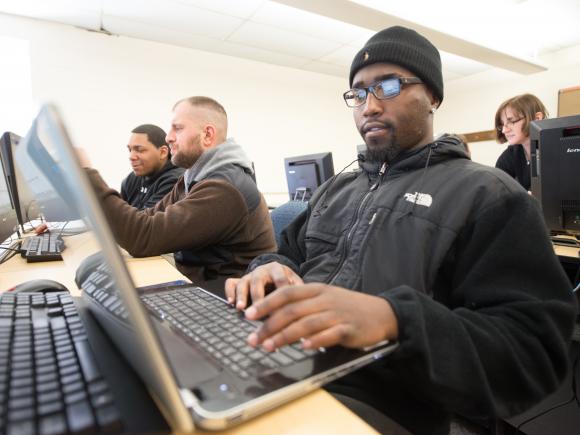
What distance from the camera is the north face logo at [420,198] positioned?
0.80 meters

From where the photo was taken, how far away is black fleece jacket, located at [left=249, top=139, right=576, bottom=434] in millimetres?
503

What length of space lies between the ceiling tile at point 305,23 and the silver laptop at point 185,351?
10.9 feet

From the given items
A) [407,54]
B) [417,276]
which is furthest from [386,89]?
[417,276]

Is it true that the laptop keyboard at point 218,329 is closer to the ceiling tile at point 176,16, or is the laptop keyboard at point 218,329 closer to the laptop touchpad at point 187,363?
the laptop touchpad at point 187,363

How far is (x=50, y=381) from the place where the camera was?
0.36 meters

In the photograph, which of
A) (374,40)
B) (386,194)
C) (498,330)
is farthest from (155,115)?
(498,330)

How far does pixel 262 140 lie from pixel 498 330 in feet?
14.4

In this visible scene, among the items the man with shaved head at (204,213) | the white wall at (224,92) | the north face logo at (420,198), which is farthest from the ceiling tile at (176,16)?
the north face logo at (420,198)

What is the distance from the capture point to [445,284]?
0.77 metres

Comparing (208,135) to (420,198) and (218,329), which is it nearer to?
(420,198)

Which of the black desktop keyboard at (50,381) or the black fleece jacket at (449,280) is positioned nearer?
the black desktop keyboard at (50,381)

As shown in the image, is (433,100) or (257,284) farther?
(433,100)

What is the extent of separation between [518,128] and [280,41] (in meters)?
2.58

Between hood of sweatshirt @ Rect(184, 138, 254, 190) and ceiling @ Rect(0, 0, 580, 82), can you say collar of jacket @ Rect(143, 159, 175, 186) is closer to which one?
hood of sweatshirt @ Rect(184, 138, 254, 190)
